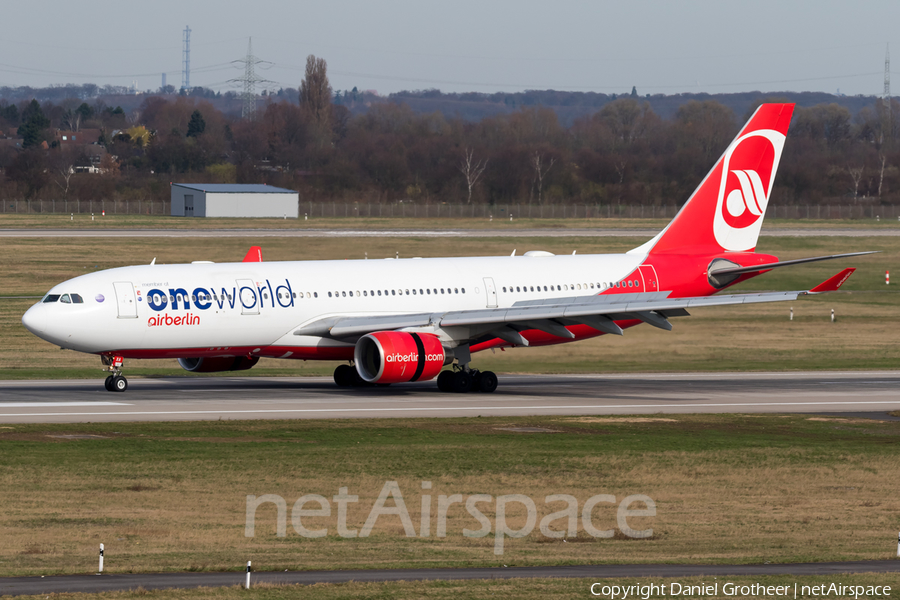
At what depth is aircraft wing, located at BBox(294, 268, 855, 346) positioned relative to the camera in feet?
131

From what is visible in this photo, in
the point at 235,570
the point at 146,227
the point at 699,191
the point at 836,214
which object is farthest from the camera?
the point at 836,214

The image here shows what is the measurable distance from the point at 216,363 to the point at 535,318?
1099 centimetres

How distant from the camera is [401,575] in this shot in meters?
17.3

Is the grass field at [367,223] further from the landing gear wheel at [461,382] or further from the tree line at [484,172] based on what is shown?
the landing gear wheel at [461,382]

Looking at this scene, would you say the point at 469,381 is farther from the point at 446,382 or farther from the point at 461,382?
the point at 446,382

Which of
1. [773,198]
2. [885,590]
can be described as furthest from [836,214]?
[885,590]

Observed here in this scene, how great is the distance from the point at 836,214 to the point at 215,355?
11303 cm

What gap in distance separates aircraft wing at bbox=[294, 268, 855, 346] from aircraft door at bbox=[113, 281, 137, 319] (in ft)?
17.4

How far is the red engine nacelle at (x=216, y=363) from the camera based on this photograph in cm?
4194

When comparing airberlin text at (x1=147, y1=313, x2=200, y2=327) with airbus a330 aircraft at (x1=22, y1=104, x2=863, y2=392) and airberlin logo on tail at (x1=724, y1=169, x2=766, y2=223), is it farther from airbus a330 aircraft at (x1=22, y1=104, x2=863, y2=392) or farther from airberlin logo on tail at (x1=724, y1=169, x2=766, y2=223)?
airberlin logo on tail at (x1=724, y1=169, x2=766, y2=223)

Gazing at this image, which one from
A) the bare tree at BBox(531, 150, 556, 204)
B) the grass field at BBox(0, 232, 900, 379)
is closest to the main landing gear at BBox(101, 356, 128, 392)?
the grass field at BBox(0, 232, 900, 379)

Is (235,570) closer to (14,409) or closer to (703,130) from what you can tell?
(14,409)

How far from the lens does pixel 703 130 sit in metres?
197

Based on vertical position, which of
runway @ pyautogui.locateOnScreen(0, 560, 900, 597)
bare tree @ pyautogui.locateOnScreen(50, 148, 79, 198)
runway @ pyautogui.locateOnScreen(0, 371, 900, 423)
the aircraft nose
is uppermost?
bare tree @ pyautogui.locateOnScreen(50, 148, 79, 198)
